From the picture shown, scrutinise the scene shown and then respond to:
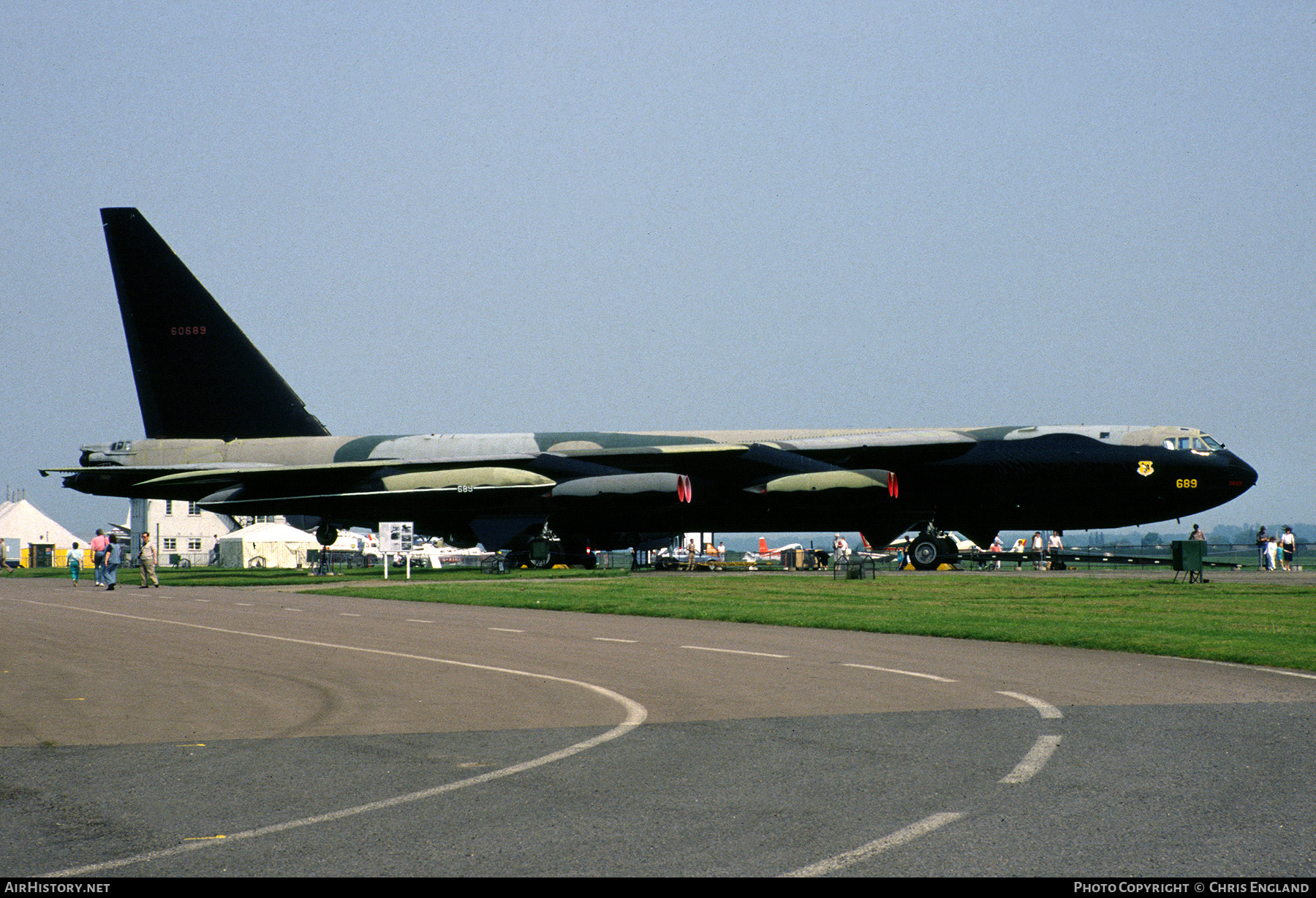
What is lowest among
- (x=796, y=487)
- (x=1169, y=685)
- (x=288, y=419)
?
(x=1169, y=685)

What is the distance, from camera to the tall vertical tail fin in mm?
38438

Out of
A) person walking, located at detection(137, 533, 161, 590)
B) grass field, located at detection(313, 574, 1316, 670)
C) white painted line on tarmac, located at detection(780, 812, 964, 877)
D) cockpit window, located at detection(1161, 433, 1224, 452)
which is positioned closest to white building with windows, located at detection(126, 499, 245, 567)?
person walking, located at detection(137, 533, 161, 590)

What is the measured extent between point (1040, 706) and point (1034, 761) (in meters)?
2.53

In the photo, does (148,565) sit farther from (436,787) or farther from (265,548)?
(265,548)

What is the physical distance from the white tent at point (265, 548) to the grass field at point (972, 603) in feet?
142

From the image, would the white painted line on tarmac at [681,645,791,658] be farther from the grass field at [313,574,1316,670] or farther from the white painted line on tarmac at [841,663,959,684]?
the grass field at [313,574,1316,670]

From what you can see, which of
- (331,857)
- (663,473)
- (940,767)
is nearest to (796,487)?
(663,473)

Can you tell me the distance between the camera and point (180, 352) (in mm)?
39250

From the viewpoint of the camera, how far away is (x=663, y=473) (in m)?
37.8

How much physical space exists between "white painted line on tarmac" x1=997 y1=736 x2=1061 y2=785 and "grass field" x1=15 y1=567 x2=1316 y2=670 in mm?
5945
